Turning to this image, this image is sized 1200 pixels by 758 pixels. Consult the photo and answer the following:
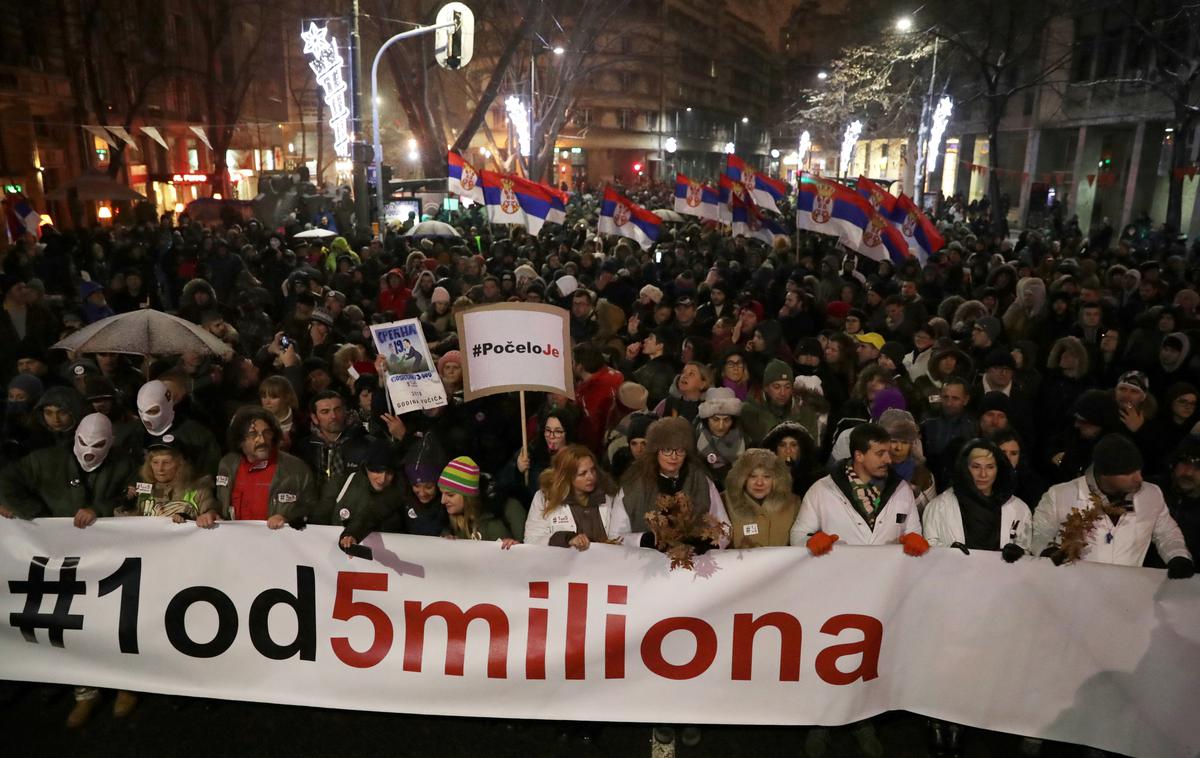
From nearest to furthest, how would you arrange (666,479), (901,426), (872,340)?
(666,479)
(901,426)
(872,340)

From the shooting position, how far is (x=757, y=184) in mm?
14148

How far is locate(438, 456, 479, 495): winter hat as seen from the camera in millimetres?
4215

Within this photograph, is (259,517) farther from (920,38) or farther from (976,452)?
(920,38)

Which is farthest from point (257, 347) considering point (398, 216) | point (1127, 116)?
point (1127, 116)

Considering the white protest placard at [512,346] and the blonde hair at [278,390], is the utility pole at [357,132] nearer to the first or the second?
the blonde hair at [278,390]

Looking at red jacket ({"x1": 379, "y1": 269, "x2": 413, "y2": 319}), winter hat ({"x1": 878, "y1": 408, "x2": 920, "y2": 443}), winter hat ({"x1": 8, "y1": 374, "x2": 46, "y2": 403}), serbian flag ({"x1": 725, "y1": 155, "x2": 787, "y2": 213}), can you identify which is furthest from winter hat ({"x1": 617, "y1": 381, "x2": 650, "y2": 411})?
serbian flag ({"x1": 725, "y1": 155, "x2": 787, "y2": 213})

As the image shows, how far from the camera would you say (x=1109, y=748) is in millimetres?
3887

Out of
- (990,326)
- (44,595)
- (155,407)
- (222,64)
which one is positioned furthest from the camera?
(222,64)

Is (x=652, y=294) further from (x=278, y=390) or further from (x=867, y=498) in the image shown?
(x=867, y=498)

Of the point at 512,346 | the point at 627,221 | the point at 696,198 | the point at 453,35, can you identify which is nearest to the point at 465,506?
the point at 512,346

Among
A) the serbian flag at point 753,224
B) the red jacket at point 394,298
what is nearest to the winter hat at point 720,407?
the red jacket at point 394,298

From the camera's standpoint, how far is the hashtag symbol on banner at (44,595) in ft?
14.0

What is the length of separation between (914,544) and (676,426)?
4.31 ft

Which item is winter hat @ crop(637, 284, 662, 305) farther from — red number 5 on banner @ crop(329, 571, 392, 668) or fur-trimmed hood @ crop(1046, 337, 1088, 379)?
red number 5 on banner @ crop(329, 571, 392, 668)
